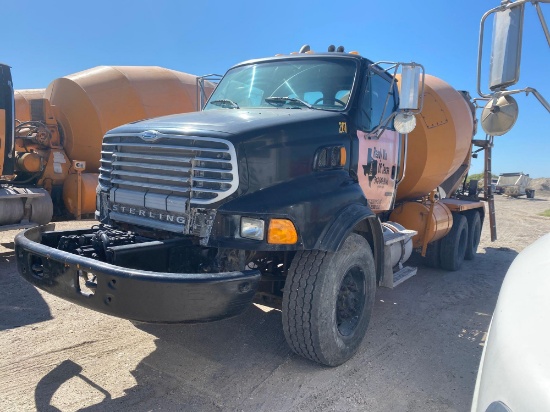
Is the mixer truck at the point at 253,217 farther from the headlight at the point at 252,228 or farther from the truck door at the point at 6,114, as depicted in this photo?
the truck door at the point at 6,114

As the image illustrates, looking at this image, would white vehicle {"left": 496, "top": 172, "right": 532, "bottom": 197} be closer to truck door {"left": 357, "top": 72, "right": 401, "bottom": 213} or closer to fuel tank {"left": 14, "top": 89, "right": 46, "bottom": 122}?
truck door {"left": 357, "top": 72, "right": 401, "bottom": 213}

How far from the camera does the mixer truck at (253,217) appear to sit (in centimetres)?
292

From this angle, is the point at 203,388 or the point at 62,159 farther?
the point at 62,159

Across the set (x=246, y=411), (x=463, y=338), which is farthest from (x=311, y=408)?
(x=463, y=338)

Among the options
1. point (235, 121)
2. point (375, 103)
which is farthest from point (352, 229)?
point (375, 103)

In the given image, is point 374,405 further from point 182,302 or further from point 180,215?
point 180,215

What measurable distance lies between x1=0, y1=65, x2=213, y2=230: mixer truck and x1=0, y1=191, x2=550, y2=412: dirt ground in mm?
3462

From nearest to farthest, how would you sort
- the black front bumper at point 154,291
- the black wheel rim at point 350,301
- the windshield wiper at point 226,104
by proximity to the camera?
the black front bumper at point 154,291, the black wheel rim at point 350,301, the windshield wiper at point 226,104

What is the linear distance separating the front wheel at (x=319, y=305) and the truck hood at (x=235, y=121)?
1068 mm

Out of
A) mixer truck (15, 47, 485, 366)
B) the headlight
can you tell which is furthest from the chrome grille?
the headlight

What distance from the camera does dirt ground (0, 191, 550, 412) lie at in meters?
3.14

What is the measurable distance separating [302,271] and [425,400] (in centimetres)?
134

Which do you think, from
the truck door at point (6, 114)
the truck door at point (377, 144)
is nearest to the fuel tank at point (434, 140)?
the truck door at point (377, 144)

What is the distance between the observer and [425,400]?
10.8 feet
